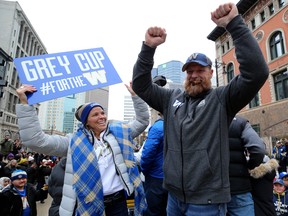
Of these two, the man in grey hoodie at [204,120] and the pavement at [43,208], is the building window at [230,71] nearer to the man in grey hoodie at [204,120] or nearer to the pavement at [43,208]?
the pavement at [43,208]

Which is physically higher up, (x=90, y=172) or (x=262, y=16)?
(x=262, y=16)

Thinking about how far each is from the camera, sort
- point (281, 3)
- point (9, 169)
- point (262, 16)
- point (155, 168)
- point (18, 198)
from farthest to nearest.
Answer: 1. point (262, 16)
2. point (281, 3)
3. point (9, 169)
4. point (18, 198)
5. point (155, 168)

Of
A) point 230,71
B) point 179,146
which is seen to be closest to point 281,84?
point 230,71

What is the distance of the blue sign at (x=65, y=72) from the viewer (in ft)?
7.86

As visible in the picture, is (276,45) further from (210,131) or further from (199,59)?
(210,131)

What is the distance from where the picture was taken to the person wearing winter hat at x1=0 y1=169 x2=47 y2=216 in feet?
11.3

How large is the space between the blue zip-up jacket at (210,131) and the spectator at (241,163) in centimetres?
87

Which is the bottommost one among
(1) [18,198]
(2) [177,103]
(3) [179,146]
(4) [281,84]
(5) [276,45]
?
(1) [18,198]

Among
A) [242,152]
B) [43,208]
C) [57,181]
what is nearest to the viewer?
[242,152]

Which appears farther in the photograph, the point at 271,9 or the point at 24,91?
the point at 271,9

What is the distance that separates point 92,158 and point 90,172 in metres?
0.14

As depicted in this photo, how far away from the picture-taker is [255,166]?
7.80ft

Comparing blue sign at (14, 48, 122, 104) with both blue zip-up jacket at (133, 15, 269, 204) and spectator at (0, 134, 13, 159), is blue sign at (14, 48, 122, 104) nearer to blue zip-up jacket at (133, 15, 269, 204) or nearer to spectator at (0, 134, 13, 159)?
blue zip-up jacket at (133, 15, 269, 204)

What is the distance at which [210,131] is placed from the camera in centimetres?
149
